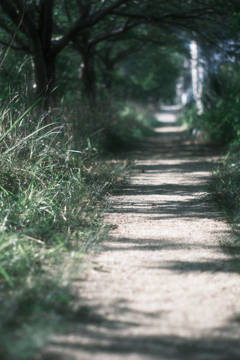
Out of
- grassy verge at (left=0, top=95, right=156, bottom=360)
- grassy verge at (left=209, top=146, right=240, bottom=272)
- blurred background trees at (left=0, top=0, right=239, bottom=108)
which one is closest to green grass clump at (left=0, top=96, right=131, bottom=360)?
grassy verge at (left=0, top=95, right=156, bottom=360)

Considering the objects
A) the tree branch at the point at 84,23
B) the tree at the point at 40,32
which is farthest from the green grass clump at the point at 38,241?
the tree branch at the point at 84,23

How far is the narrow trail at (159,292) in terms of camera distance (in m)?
2.20

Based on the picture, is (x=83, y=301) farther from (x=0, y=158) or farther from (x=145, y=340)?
(x=0, y=158)

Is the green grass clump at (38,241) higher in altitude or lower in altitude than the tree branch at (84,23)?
lower

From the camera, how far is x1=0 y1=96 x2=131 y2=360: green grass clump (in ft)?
7.79

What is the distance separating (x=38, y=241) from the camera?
342cm

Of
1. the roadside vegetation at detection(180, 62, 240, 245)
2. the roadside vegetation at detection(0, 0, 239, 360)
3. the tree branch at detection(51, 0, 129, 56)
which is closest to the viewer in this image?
the roadside vegetation at detection(0, 0, 239, 360)

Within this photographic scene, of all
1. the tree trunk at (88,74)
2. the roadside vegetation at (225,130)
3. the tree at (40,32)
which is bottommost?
the roadside vegetation at (225,130)

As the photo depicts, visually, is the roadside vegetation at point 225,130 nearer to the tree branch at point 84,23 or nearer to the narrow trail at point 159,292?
the narrow trail at point 159,292

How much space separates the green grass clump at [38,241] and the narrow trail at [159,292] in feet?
0.45

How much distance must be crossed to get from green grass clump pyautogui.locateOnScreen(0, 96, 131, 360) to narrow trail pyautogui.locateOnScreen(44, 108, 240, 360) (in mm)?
136

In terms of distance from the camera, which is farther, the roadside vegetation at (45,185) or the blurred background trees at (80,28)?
the blurred background trees at (80,28)

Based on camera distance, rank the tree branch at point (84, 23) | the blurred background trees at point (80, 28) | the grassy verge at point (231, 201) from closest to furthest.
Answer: the grassy verge at point (231, 201), the blurred background trees at point (80, 28), the tree branch at point (84, 23)

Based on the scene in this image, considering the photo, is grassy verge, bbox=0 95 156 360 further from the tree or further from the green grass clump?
the tree
